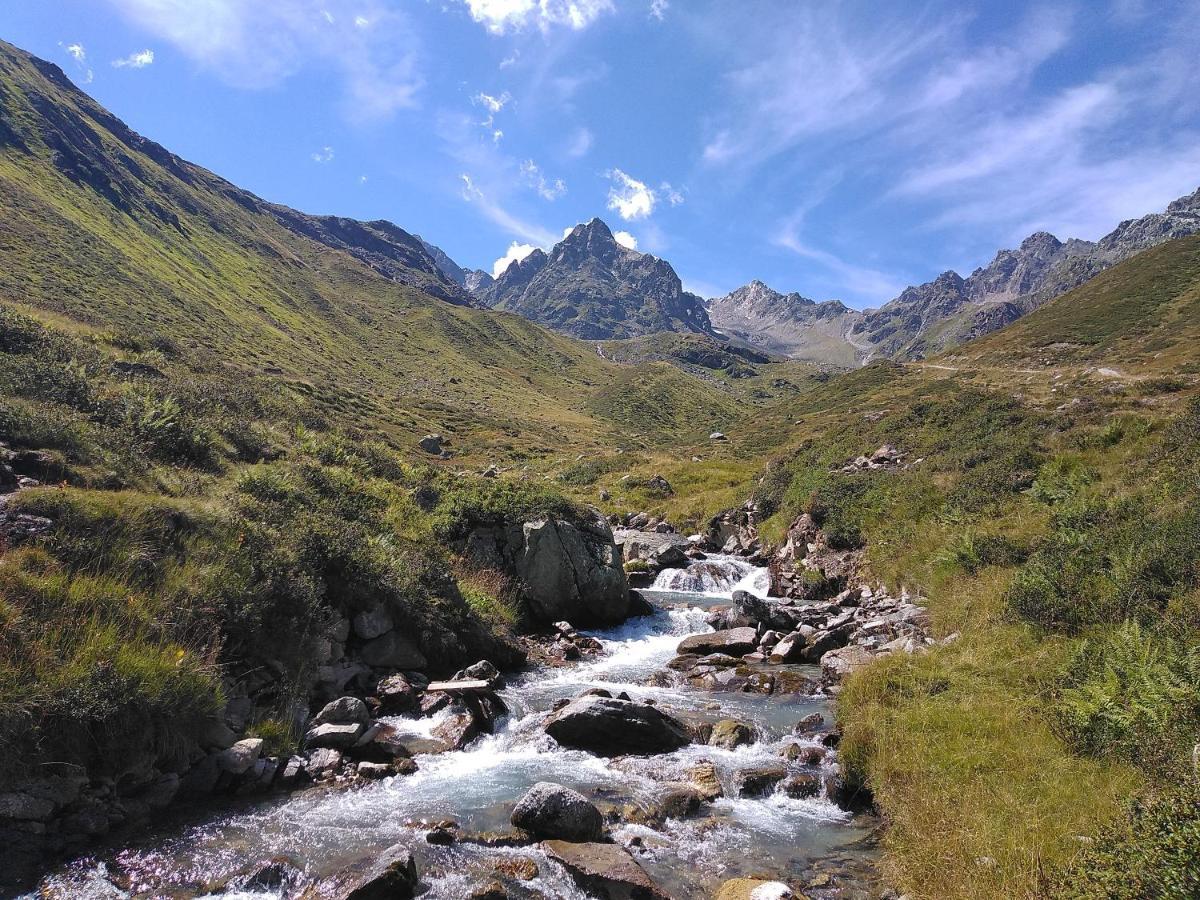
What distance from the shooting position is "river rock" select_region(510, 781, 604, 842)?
9.05 m

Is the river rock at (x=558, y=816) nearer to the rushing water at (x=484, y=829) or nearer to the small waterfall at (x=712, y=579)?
the rushing water at (x=484, y=829)

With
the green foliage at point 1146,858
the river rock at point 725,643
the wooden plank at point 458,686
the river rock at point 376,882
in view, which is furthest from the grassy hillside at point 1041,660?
the wooden plank at point 458,686

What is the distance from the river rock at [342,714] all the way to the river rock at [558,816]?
13.6 ft

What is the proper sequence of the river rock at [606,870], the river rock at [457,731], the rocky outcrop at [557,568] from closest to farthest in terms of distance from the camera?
1. the river rock at [606,870]
2. the river rock at [457,731]
3. the rocky outcrop at [557,568]

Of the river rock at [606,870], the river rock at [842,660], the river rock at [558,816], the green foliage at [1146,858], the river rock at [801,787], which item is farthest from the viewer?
the river rock at [842,660]

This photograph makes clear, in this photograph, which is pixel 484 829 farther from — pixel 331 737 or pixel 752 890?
pixel 752 890

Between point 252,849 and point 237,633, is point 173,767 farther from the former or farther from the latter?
point 237,633

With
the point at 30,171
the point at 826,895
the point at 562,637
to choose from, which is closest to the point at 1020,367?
the point at 562,637

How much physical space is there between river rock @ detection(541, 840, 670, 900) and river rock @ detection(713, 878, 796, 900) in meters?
0.78

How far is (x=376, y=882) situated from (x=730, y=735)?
783 centimetres

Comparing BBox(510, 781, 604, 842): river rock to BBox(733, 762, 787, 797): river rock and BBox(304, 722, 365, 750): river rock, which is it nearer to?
BBox(733, 762, 787, 797): river rock

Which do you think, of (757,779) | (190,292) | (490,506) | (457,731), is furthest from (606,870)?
(190,292)

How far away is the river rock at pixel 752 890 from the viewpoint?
7289 mm

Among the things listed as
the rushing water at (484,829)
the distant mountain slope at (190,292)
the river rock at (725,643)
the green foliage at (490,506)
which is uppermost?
the distant mountain slope at (190,292)
